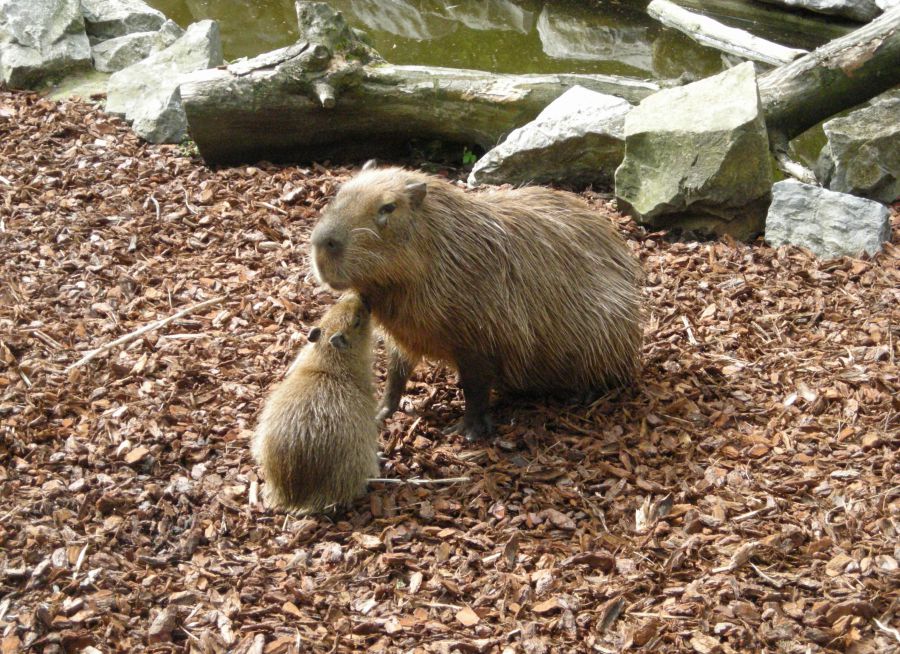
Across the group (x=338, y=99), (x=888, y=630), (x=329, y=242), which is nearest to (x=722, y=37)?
(x=338, y=99)

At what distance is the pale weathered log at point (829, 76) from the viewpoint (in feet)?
22.2

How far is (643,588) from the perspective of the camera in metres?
3.61

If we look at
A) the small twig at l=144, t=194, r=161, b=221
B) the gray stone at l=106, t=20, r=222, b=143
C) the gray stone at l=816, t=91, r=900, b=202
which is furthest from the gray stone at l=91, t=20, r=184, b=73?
the gray stone at l=816, t=91, r=900, b=202

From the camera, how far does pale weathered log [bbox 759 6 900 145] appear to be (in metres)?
6.76

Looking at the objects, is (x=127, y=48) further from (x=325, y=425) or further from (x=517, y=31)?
(x=325, y=425)

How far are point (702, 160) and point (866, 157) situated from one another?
1.23 meters

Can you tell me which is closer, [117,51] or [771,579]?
[771,579]

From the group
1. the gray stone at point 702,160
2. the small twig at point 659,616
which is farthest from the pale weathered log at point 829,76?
the small twig at point 659,616

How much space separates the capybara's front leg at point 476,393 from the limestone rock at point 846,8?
742cm

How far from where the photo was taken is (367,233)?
4.27 metres

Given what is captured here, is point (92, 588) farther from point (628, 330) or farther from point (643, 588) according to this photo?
point (628, 330)

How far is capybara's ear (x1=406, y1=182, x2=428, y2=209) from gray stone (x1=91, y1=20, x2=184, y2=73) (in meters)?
5.39

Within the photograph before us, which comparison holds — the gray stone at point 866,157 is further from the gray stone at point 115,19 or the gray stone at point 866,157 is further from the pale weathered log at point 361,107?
the gray stone at point 115,19

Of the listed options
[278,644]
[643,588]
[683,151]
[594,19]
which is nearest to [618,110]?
[683,151]
